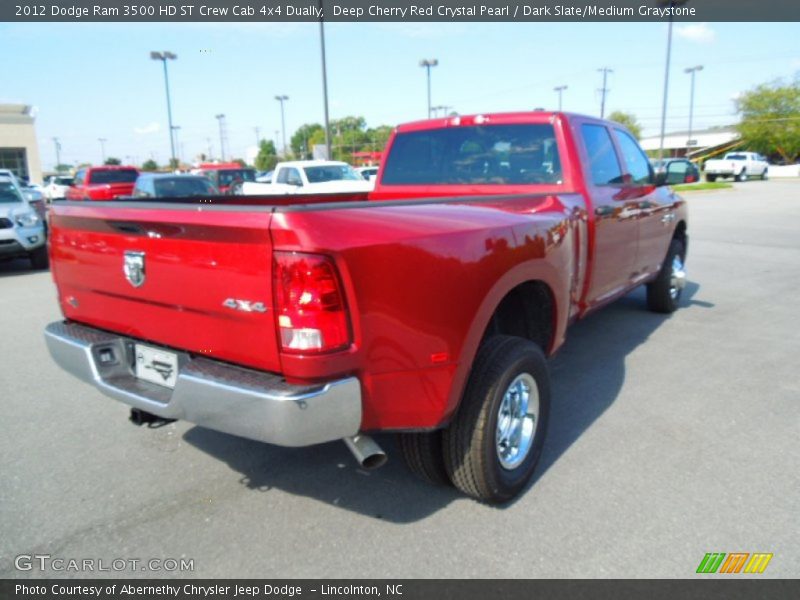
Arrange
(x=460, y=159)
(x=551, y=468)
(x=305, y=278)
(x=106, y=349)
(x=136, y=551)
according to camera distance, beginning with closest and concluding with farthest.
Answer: (x=305, y=278)
(x=136, y=551)
(x=106, y=349)
(x=551, y=468)
(x=460, y=159)

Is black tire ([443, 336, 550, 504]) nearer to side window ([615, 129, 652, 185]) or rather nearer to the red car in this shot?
side window ([615, 129, 652, 185])

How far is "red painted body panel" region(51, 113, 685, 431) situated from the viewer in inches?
86.1

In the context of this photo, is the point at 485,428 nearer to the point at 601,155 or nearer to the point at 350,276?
the point at 350,276

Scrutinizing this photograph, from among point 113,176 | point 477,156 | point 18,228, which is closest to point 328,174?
point 18,228

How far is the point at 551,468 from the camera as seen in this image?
131 inches

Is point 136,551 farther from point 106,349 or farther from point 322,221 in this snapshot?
point 322,221

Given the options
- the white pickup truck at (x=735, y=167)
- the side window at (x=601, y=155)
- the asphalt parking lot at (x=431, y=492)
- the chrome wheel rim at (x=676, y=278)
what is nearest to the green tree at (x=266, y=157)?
the white pickup truck at (x=735, y=167)

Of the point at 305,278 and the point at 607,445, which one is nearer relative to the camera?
the point at 305,278

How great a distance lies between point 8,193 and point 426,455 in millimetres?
10208

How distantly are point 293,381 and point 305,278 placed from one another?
1.25 ft

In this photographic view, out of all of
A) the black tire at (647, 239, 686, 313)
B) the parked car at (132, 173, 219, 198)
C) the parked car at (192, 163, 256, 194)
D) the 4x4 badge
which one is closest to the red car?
the parked car at (192, 163, 256, 194)

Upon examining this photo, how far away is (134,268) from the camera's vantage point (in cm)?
266

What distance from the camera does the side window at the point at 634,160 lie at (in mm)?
5220

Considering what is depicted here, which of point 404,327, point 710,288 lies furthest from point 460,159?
point 710,288
